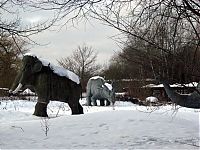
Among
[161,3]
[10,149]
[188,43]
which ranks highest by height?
[161,3]

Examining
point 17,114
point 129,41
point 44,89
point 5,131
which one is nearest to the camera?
point 129,41

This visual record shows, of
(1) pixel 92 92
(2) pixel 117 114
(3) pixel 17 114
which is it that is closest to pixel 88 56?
(1) pixel 92 92

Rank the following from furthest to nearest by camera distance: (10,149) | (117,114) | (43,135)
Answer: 1. (117,114)
2. (43,135)
3. (10,149)

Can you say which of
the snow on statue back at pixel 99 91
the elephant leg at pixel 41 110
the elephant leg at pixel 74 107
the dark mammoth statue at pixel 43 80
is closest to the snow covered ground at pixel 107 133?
the dark mammoth statue at pixel 43 80

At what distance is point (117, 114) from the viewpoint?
978 cm

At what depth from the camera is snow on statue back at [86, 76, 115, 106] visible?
24.7 metres

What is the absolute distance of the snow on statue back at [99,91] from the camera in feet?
80.9

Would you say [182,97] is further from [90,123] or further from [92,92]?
[92,92]

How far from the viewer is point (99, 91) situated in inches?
973

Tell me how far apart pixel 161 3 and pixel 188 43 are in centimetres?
70

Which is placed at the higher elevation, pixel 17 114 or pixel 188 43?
pixel 188 43


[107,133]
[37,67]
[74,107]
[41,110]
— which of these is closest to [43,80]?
[37,67]

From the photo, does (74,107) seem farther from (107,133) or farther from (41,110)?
(107,133)

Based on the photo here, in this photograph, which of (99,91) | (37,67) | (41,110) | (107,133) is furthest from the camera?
(99,91)
